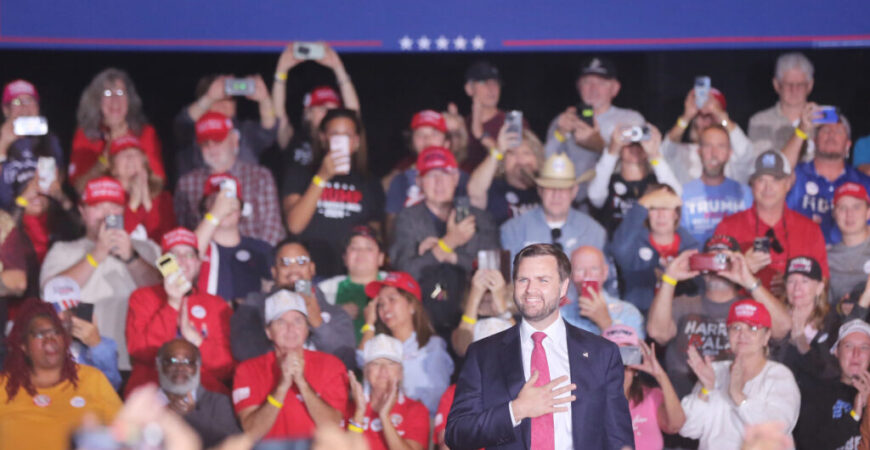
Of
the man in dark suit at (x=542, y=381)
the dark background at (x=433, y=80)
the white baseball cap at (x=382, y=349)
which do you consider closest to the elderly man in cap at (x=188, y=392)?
the white baseball cap at (x=382, y=349)

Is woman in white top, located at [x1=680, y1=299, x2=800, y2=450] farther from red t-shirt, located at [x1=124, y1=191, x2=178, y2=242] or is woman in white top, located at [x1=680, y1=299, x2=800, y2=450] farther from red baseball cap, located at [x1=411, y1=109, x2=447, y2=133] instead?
red t-shirt, located at [x1=124, y1=191, x2=178, y2=242]

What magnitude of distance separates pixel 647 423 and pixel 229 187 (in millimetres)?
2637

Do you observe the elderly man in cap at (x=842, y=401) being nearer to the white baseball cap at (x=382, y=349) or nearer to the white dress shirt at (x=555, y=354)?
the white baseball cap at (x=382, y=349)

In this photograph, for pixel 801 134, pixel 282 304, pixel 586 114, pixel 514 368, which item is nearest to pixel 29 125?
pixel 282 304

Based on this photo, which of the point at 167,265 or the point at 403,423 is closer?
the point at 403,423

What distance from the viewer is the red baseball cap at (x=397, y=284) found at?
6352 mm

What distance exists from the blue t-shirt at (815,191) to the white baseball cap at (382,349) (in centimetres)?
283

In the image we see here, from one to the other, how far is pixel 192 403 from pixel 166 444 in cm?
361

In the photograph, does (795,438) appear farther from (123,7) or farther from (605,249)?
(123,7)

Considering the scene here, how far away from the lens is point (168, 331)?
6230 mm

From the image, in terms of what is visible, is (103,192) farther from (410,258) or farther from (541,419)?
(541,419)

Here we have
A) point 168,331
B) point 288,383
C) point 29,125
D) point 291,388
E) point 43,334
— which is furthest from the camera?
point 29,125

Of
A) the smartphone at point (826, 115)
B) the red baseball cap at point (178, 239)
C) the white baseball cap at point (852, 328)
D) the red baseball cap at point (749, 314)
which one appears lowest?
the white baseball cap at point (852, 328)

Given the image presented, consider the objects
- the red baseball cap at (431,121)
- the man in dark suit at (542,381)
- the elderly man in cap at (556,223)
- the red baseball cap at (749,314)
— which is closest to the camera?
the man in dark suit at (542,381)
